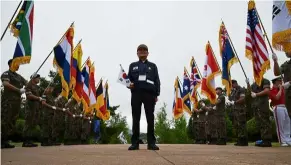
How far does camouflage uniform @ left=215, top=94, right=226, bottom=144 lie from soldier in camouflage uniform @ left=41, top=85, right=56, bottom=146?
5.78m

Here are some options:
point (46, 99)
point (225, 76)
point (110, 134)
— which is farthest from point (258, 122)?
point (110, 134)

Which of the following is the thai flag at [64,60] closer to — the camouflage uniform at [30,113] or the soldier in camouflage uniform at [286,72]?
the camouflage uniform at [30,113]

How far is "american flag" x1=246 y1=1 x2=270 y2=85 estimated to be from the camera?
6926mm

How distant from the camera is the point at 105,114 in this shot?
17.2 meters

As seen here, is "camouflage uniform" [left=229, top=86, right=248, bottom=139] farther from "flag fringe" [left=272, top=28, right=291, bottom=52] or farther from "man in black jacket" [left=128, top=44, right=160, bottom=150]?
"man in black jacket" [left=128, top=44, right=160, bottom=150]

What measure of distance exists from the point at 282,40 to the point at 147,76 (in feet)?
7.79

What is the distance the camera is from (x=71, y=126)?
13.5 meters

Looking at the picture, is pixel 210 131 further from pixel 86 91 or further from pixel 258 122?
pixel 86 91

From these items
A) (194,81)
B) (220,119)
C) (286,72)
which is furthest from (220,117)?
(286,72)

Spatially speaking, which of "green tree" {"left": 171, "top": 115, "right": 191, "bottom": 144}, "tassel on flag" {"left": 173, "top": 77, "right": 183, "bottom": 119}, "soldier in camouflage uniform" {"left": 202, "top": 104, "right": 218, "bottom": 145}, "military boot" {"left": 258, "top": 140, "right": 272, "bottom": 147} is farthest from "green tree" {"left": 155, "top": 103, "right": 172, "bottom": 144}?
"military boot" {"left": 258, "top": 140, "right": 272, "bottom": 147}

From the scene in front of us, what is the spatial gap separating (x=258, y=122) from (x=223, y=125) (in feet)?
9.77

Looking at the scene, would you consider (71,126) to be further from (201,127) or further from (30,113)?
(201,127)

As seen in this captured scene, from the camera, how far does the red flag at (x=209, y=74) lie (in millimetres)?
11070

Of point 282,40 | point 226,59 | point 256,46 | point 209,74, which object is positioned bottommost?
point 282,40
